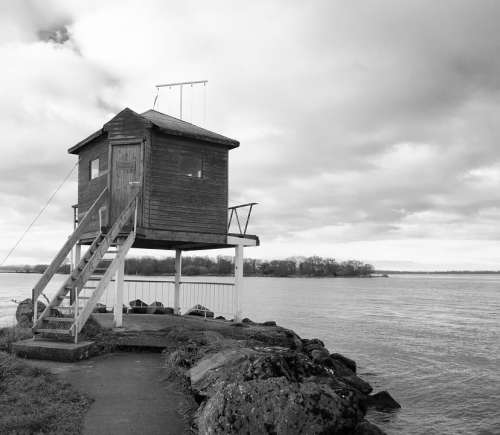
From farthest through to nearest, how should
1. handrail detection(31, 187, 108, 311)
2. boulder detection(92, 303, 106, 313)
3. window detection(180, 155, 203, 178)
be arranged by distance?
boulder detection(92, 303, 106, 313) → window detection(180, 155, 203, 178) → handrail detection(31, 187, 108, 311)

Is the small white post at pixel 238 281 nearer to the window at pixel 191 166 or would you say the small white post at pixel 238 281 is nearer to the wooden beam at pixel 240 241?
the wooden beam at pixel 240 241

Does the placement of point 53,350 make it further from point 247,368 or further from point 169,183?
point 169,183

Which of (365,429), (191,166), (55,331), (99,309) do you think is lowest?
(365,429)

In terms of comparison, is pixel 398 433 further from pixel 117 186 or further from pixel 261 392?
pixel 117 186

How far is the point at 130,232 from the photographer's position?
50.7 feet

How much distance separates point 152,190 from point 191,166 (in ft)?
5.67

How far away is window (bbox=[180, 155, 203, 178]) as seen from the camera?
16734mm

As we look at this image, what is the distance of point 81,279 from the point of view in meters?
13.2

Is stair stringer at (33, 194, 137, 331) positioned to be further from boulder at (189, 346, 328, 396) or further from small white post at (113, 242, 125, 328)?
boulder at (189, 346, 328, 396)

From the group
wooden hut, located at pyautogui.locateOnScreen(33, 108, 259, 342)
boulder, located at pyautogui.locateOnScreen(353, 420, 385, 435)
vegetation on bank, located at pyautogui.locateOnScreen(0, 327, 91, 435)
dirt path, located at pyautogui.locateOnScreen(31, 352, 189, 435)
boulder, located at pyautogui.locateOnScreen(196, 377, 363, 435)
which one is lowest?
boulder, located at pyautogui.locateOnScreen(353, 420, 385, 435)

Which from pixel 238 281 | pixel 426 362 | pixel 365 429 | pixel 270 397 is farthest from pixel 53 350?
pixel 426 362

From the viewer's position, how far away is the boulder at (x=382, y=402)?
1402 cm

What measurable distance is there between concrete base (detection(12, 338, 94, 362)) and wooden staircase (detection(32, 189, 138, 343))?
48 cm

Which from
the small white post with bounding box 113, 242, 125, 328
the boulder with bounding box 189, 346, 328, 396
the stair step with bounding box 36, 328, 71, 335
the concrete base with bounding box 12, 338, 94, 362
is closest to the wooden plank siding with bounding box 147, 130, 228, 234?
the small white post with bounding box 113, 242, 125, 328
